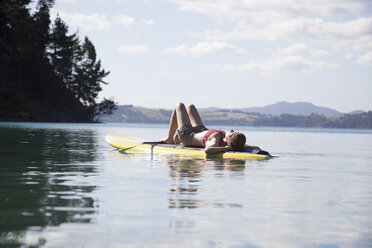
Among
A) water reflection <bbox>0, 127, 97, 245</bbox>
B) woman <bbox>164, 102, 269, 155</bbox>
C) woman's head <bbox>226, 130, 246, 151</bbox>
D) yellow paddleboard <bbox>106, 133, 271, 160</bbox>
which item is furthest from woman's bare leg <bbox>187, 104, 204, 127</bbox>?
water reflection <bbox>0, 127, 97, 245</bbox>

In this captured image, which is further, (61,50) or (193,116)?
(61,50)

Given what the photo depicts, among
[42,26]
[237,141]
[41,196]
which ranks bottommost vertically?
[41,196]

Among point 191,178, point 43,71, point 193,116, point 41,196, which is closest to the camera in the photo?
point 41,196

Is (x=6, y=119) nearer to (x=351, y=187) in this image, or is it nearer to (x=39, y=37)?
(x=39, y=37)

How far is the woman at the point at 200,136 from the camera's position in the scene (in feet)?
49.0

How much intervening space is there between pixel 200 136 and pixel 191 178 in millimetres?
5659

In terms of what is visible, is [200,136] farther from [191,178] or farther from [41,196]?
[41,196]

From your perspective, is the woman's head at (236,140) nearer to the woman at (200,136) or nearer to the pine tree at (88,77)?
the woman at (200,136)

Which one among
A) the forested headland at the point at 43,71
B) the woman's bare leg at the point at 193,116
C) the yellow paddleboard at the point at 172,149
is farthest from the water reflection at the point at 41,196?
the forested headland at the point at 43,71

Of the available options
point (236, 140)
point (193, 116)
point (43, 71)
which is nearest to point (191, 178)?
point (236, 140)

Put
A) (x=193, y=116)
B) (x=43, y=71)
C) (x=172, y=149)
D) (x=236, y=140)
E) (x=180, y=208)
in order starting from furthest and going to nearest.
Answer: (x=43, y=71) < (x=172, y=149) < (x=193, y=116) < (x=236, y=140) < (x=180, y=208)

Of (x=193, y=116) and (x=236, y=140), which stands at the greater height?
(x=193, y=116)

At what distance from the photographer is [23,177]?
31.9 feet

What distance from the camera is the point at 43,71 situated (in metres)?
86.2
